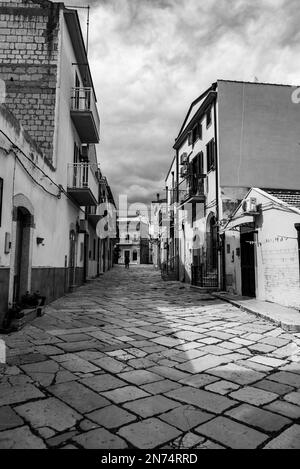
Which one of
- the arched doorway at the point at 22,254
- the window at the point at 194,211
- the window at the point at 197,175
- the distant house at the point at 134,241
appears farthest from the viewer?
the distant house at the point at 134,241

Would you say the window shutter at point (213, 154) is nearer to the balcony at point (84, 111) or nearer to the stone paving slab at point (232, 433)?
the balcony at point (84, 111)

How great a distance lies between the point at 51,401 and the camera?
297cm

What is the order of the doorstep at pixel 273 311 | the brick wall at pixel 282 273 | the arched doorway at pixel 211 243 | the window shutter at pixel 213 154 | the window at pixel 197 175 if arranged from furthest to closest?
the window at pixel 197 175
the arched doorway at pixel 211 243
the window shutter at pixel 213 154
the brick wall at pixel 282 273
the doorstep at pixel 273 311

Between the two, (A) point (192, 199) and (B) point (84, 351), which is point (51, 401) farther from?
(A) point (192, 199)

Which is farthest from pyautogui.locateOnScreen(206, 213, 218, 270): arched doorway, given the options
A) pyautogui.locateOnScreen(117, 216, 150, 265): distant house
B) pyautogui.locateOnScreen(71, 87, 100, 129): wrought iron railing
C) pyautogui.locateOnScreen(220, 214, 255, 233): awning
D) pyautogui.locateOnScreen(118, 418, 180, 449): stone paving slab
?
pyautogui.locateOnScreen(117, 216, 150, 265): distant house

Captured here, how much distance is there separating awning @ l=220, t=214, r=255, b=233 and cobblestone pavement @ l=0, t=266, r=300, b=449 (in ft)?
14.0

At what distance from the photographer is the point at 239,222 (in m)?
10.7

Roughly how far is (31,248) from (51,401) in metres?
4.99

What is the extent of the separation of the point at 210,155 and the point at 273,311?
798 centimetres

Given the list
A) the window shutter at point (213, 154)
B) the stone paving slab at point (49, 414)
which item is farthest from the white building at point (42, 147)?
the window shutter at point (213, 154)

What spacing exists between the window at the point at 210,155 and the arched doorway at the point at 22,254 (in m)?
8.15

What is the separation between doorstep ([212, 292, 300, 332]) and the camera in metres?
6.17

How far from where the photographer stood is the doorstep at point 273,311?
6173mm
